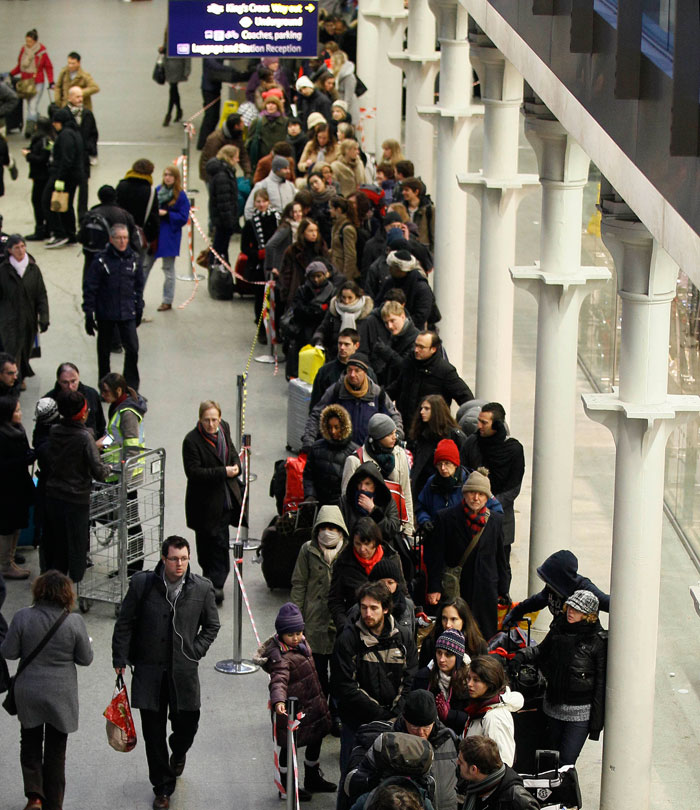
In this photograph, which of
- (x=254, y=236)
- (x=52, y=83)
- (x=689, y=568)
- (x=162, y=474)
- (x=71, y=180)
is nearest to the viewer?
(x=162, y=474)

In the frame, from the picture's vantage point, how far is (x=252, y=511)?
15.1 m

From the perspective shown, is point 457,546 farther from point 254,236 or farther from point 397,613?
point 254,236

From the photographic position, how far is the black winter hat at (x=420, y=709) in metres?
8.38

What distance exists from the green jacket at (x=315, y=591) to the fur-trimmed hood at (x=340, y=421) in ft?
4.79

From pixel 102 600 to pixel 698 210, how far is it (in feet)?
23.5

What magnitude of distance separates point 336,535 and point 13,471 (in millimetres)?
3069

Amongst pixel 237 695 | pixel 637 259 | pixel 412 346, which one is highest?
pixel 637 259

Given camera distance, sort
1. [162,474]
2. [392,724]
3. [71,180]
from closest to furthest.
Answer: [392,724], [162,474], [71,180]

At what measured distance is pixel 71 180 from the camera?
23484 millimetres

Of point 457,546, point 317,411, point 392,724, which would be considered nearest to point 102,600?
point 317,411

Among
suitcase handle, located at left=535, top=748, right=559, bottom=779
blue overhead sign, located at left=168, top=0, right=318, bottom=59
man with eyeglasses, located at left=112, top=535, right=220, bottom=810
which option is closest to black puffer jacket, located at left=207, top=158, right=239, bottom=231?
blue overhead sign, located at left=168, top=0, right=318, bottom=59

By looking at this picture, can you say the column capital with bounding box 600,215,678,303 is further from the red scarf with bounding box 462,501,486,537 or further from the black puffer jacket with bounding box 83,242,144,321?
the black puffer jacket with bounding box 83,242,144,321

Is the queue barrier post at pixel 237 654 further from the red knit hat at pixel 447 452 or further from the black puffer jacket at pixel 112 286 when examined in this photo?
the black puffer jacket at pixel 112 286

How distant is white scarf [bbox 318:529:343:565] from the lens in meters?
11.0
